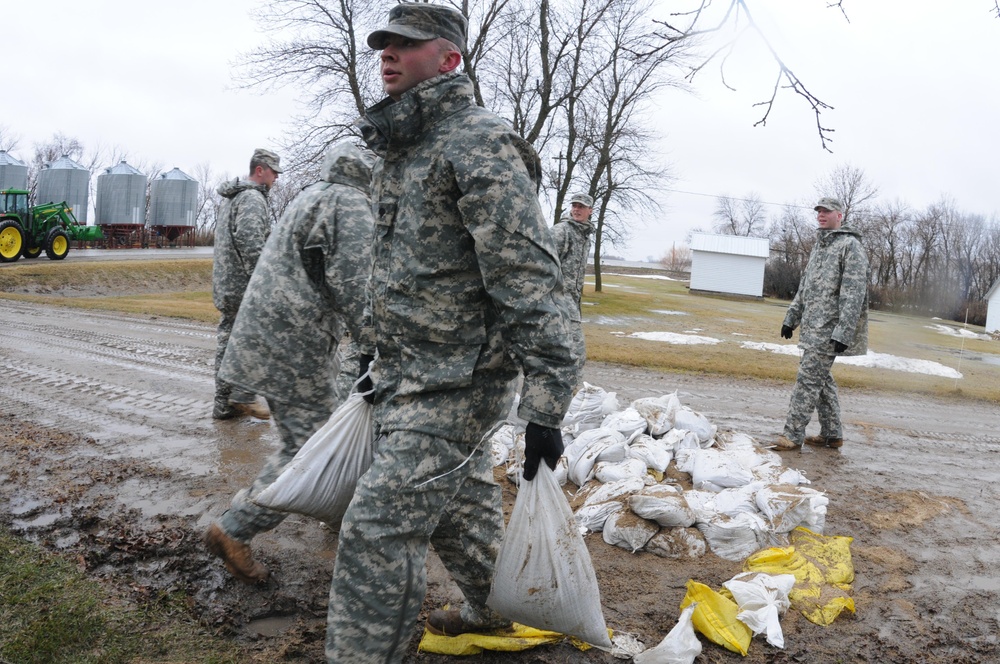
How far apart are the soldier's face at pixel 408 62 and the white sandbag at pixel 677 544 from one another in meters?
2.82

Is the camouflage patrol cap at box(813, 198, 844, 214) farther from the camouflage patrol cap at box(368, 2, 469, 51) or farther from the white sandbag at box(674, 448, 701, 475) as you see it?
the camouflage patrol cap at box(368, 2, 469, 51)

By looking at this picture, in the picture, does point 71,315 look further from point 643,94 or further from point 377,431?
point 643,94

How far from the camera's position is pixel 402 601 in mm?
2414

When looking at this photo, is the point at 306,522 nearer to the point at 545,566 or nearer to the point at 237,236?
the point at 545,566

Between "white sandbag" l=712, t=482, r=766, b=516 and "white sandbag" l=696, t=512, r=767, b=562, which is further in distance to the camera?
"white sandbag" l=712, t=482, r=766, b=516

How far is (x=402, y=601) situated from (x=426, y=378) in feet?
2.34

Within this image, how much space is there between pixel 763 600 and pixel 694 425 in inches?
100

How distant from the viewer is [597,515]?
4.36 m

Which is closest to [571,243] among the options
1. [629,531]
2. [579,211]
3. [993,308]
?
[579,211]

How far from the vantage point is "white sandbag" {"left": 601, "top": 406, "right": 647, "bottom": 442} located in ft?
18.4

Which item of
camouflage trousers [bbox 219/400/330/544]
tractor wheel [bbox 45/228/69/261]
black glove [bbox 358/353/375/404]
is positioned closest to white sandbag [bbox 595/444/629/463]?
camouflage trousers [bbox 219/400/330/544]

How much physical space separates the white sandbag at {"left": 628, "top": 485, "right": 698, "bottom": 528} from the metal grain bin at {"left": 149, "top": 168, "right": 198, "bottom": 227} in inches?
1557

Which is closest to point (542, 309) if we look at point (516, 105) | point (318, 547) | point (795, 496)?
point (318, 547)

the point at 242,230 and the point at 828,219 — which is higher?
the point at 828,219
